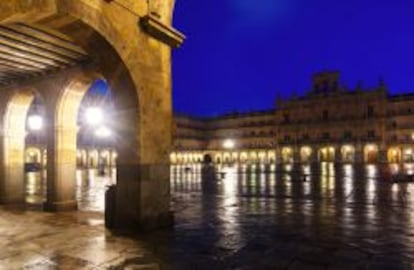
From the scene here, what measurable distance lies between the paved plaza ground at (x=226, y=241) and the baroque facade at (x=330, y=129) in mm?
63385

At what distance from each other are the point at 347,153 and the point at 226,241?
69.4m

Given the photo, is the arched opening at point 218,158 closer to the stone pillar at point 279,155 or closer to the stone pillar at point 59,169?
the stone pillar at point 279,155

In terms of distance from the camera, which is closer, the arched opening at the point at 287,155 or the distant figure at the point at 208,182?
the distant figure at the point at 208,182

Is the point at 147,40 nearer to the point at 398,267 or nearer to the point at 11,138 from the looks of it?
the point at 398,267

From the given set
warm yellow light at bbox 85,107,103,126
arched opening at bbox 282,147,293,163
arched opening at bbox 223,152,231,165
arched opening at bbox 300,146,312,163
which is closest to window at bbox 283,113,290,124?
arched opening at bbox 282,147,293,163

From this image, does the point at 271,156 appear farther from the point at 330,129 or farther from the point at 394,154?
the point at 394,154

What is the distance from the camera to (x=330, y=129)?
7275 cm

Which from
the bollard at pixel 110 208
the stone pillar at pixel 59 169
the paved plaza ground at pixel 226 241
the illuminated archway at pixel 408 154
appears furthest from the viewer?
the illuminated archway at pixel 408 154

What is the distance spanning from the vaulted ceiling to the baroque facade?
65.5 m

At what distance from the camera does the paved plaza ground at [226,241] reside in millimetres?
4785

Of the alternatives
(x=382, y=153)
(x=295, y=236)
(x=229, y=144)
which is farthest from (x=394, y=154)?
(x=295, y=236)

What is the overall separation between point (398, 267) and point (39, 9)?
18.4 ft

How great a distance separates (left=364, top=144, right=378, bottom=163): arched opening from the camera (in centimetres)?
6650

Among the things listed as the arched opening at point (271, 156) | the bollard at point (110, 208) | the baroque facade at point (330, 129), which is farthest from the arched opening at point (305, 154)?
the bollard at point (110, 208)
